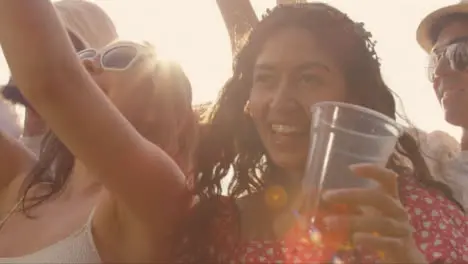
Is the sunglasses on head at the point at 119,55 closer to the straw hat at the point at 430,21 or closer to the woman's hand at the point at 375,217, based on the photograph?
the woman's hand at the point at 375,217

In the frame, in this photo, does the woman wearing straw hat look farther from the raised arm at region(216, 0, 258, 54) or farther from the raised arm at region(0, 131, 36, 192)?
the raised arm at region(0, 131, 36, 192)

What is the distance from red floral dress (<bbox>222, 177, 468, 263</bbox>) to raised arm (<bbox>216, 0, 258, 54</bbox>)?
136cm

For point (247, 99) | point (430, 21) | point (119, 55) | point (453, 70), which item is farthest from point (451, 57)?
point (119, 55)

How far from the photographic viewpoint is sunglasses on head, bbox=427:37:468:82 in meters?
3.49

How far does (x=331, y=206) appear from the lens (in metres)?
1.51

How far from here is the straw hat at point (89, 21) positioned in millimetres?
3402

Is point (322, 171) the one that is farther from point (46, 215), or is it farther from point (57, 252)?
point (46, 215)

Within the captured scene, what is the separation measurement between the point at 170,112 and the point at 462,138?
1.67 m

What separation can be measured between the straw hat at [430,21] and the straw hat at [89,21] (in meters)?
1.65

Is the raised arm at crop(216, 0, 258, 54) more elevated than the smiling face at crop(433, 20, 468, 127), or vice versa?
the raised arm at crop(216, 0, 258, 54)

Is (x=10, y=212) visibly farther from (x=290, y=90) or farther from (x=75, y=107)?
(x=290, y=90)

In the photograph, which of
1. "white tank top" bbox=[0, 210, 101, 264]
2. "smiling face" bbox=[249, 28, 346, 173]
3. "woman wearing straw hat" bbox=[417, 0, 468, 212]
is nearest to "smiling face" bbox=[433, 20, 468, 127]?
"woman wearing straw hat" bbox=[417, 0, 468, 212]

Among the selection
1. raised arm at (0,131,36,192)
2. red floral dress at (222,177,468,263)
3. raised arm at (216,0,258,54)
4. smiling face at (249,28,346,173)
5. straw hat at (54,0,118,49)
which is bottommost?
raised arm at (0,131,36,192)

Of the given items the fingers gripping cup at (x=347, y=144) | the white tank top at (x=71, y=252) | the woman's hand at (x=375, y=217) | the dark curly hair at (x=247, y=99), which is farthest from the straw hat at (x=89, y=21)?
the woman's hand at (x=375, y=217)
